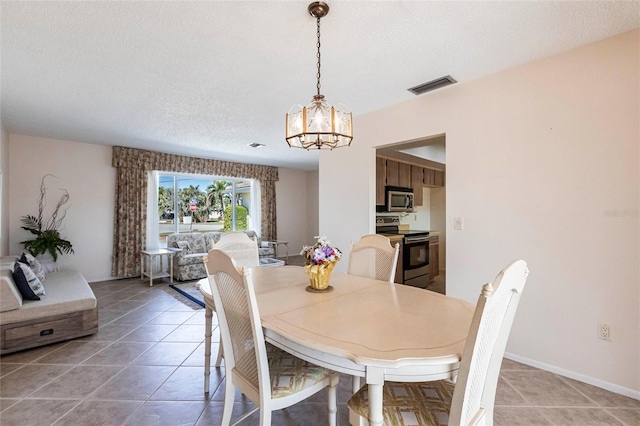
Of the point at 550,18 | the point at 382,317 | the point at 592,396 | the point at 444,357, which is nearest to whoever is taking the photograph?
Answer: the point at 444,357

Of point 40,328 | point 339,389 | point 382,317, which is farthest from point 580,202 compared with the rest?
point 40,328

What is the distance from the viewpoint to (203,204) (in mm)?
6641

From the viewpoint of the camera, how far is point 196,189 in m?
6.49

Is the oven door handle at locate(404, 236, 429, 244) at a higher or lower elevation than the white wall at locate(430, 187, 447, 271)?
lower

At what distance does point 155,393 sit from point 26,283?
6.03 ft

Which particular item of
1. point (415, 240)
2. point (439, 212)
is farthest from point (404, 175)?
point (439, 212)

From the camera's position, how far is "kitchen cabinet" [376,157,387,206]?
432cm

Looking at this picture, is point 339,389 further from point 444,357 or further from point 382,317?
point 444,357

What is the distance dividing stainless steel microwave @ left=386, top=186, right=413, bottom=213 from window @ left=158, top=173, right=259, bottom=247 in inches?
150

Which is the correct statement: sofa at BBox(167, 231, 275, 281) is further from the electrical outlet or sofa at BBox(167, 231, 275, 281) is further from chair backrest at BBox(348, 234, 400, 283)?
the electrical outlet

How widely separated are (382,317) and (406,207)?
3737 millimetres

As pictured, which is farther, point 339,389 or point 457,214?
point 457,214

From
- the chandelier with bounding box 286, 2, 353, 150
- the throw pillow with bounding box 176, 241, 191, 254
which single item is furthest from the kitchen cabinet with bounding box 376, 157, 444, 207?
the throw pillow with bounding box 176, 241, 191, 254

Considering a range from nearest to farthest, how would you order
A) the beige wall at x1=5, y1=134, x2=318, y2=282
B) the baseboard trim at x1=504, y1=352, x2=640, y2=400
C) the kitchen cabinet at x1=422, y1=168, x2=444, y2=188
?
the baseboard trim at x1=504, y1=352, x2=640, y2=400 → the beige wall at x1=5, y1=134, x2=318, y2=282 → the kitchen cabinet at x1=422, y1=168, x2=444, y2=188
